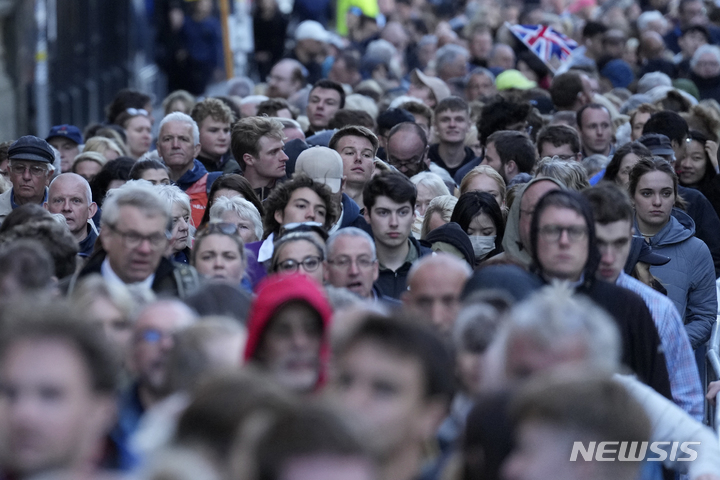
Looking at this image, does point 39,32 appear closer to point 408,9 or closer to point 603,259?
point 408,9

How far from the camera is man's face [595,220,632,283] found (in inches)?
255

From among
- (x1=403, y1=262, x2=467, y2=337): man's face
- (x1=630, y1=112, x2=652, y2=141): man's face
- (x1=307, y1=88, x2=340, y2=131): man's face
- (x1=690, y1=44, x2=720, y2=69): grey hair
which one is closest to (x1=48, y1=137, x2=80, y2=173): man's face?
(x1=307, y1=88, x2=340, y2=131): man's face

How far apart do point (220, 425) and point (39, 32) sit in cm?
1505

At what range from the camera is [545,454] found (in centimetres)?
362

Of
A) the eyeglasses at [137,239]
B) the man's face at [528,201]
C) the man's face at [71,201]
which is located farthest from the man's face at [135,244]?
the man's face at [71,201]

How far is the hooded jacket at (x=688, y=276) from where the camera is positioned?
337 inches

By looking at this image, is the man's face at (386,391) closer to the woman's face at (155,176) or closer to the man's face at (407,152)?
the woman's face at (155,176)

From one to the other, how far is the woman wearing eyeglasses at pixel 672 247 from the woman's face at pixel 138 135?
209 inches

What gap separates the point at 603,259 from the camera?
647cm

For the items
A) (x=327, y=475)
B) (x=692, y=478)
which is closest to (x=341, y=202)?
(x=692, y=478)

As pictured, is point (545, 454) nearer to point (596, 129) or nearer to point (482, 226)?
point (482, 226)

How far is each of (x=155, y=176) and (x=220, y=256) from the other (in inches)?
116

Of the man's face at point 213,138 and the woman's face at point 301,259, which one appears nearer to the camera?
the woman's face at point 301,259

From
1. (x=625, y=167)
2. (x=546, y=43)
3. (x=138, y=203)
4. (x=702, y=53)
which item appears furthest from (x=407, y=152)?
(x=702, y=53)
